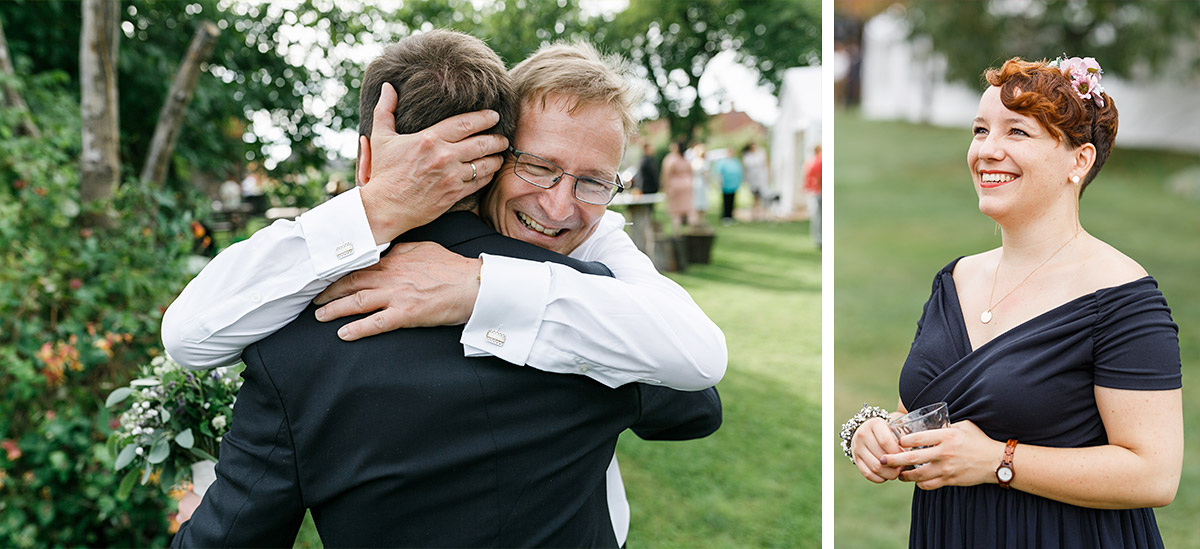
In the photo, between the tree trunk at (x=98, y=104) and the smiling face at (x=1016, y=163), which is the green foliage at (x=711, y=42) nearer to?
the tree trunk at (x=98, y=104)

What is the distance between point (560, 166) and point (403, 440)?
1.88ft

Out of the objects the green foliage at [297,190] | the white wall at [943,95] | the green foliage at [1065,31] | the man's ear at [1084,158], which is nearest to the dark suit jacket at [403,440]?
the man's ear at [1084,158]

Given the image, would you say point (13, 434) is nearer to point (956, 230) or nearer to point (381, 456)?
point (381, 456)

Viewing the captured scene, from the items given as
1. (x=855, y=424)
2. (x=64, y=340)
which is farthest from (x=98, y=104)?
(x=855, y=424)

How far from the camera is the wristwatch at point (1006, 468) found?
153cm

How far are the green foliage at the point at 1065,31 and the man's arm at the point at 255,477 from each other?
13653mm

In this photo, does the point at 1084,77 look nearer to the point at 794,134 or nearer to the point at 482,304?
the point at 482,304

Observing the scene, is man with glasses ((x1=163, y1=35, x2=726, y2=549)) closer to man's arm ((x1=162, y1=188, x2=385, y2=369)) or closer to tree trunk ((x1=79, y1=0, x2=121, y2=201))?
man's arm ((x1=162, y1=188, x2=385, y2=369))

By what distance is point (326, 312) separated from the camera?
1314 millimetres

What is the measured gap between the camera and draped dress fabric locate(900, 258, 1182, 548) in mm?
1451

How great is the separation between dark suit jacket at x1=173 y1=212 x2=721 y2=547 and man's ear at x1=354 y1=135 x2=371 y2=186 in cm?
14

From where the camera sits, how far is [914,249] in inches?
506

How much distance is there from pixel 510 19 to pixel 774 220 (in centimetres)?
889

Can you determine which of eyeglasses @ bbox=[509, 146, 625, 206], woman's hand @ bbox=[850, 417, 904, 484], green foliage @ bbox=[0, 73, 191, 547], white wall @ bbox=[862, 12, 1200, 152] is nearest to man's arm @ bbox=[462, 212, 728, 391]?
eyeglasses @ bbox=[509, 146, 625, 206]
